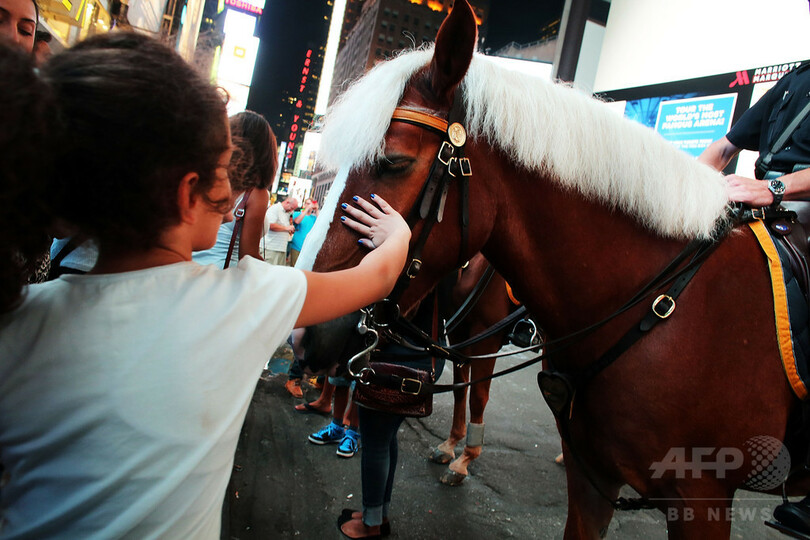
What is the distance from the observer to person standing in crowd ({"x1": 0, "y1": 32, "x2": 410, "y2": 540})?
28.3 inches

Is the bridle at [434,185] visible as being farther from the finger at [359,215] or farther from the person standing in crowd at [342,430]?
the person standing in crowd at [342,430]

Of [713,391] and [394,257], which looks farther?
[713,391]

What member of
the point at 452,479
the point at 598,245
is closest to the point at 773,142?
the point at 598,245

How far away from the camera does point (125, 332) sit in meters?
0.77

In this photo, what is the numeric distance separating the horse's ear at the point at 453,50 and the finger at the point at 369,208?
19.0 inches

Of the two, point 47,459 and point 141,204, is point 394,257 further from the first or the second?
point 47,459

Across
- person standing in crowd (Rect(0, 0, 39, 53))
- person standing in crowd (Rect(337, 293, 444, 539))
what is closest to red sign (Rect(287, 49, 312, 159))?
person standing in crowd (Rect(0, 0, 39, 53))

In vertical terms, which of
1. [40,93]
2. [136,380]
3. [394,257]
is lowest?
[136,380]

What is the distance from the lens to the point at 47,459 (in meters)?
0.75

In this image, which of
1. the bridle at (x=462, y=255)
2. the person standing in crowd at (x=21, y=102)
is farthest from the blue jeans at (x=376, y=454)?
the person standing in crowd at (x=21, y=102)

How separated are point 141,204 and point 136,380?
30 centimetres

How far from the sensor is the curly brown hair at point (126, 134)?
696mm

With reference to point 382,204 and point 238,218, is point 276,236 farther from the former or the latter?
point 382,204

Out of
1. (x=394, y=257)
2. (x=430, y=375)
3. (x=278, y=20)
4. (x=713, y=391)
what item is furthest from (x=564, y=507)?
(x=278, y=20)
